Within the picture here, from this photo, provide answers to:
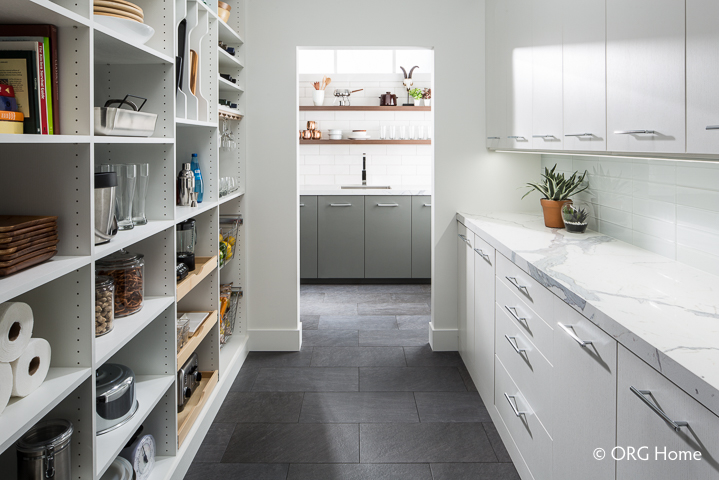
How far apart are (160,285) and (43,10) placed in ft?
3.69

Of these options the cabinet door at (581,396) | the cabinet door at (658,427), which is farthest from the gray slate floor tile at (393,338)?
the cabinet door at (658,427)

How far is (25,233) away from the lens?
4.22 ft

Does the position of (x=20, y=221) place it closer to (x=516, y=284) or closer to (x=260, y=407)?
(x=516, y=284)

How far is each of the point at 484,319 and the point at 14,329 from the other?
2145mm

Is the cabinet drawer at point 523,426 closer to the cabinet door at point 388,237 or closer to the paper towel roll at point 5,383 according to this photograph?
the paper towel roll at point 5,383

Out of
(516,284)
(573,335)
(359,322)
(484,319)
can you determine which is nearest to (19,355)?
(573,335)

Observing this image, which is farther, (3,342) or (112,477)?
(112,477)

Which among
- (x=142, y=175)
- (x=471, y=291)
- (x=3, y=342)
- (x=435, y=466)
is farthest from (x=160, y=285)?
(x=471, y=291)

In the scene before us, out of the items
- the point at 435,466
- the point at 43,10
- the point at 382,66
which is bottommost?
the point at 435,466

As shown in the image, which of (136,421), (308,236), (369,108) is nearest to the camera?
(136,421)

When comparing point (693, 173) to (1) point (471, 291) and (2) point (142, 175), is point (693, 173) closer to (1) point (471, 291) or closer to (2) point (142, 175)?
(1) point (471, 291)

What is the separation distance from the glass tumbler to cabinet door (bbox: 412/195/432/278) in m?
3.55

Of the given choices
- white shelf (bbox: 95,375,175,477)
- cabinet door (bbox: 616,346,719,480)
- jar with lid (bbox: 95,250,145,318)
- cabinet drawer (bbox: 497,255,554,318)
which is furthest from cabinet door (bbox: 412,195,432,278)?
cabinet door (bbox: 616,346,719,480)

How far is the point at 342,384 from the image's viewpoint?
10.4ft
